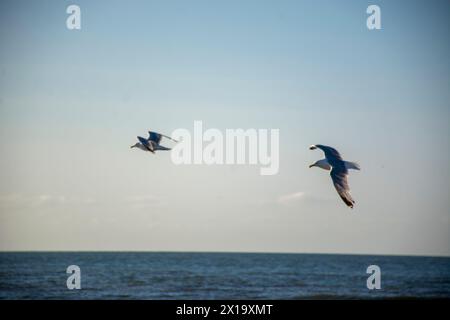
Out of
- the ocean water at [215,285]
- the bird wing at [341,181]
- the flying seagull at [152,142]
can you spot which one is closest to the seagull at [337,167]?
the bird wing at [341,181]

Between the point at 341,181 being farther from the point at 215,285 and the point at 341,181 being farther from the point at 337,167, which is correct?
the point at 215,285

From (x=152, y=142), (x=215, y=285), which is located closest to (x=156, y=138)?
(x=152, y=142)

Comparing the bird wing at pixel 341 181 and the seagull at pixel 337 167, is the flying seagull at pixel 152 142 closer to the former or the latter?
the seagull at pixel 337 167

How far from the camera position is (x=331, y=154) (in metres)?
15.4

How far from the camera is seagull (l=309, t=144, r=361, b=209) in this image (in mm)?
14029

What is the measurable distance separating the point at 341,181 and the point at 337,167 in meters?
0.60

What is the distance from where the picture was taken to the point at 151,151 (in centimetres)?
1725

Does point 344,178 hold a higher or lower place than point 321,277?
higher

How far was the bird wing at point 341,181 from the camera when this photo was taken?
1383cm

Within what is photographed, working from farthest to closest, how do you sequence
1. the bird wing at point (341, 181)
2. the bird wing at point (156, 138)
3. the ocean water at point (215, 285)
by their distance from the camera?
the ocean water at point (215, 285)
the bird wing at point (156, 138)
the bird wing at point (341, 181)

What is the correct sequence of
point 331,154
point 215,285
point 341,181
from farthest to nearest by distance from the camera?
point 215,285, point 331,154, point 341,181
